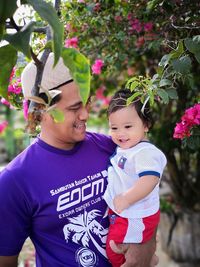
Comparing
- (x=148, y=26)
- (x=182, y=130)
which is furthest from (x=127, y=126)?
(x=148, y=26)

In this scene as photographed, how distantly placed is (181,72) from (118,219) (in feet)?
1.79

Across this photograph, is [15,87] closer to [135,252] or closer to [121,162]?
[121,162]

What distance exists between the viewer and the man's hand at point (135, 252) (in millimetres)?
1680

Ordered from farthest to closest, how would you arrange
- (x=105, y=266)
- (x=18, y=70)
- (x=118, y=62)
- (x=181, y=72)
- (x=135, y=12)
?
(x=118, y=62) < (x=135, y=12) < (x=18, y=70) < (x=105, y=266) < (x=181, y=72)

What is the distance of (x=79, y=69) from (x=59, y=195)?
2.80 ft

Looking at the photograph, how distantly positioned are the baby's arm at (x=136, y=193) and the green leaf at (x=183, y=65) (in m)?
0.36

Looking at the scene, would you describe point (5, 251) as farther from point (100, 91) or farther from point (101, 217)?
point (100, 91)

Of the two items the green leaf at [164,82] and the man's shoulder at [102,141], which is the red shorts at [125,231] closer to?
the man's shoulder at [102,141]

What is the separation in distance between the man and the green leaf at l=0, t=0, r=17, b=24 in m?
0.73

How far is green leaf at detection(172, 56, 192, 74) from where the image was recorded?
1.53m

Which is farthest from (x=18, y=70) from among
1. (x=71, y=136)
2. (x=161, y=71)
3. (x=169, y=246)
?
(x=169, y=246)

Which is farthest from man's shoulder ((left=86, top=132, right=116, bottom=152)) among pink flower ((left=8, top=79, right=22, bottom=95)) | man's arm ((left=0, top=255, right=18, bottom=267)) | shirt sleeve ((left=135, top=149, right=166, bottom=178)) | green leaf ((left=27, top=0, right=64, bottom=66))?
green leaf ((left=27, top=0, right=64, bottom=66))

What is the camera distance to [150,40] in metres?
2.20

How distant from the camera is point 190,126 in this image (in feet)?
5.57
